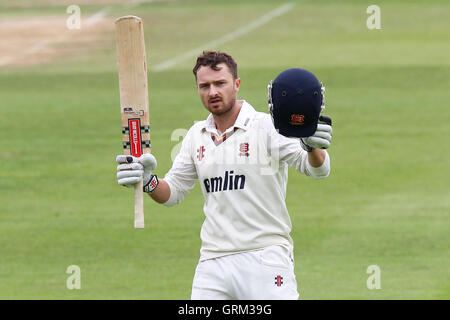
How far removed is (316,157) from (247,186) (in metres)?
0.61

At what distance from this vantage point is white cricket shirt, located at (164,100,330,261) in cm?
739

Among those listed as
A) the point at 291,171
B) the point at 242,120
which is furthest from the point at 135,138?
the point at 291,171

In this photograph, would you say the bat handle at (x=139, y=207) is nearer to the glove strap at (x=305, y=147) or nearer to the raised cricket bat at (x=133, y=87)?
the raised cricket bat at (x=133, y=87)

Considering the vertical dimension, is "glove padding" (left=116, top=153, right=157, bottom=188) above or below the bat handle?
above

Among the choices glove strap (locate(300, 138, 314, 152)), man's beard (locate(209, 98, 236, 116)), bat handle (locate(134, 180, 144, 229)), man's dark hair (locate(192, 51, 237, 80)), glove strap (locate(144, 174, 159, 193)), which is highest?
man's dark hair (locate(192, 51, 237, 80))

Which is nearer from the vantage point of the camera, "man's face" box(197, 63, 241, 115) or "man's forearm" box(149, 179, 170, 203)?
"man's face" box(197, 63, 241, 115)

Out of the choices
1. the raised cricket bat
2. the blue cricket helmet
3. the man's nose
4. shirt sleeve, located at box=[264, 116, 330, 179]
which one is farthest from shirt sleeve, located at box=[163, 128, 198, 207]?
the blue cricket helmet

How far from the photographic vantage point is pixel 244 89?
Result: 23.9 meters

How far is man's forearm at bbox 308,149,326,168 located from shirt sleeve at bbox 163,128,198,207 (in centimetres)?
111

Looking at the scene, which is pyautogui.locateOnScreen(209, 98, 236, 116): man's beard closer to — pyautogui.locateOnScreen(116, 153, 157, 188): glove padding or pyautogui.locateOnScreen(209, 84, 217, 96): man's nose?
pyautogui.locateOnScreen(209, 84, 217, 96): man's nose

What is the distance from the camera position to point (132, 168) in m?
7.37

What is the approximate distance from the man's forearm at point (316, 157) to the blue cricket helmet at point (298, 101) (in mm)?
252
